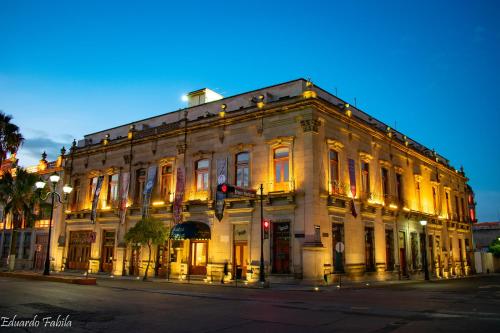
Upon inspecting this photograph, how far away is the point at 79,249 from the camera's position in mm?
40500

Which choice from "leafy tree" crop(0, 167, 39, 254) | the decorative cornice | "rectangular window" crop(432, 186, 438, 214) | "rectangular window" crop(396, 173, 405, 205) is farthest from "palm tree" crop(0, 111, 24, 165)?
"rectangular window" crop(432, 186, 438, 214)

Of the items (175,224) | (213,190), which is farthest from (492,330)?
(175,224)

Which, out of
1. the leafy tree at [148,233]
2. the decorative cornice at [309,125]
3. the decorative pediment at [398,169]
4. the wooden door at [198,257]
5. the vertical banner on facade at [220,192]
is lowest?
the wooden door at [198,257]

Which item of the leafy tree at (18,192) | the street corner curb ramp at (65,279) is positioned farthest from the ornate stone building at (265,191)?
the street corner curb ramp at (65,279)

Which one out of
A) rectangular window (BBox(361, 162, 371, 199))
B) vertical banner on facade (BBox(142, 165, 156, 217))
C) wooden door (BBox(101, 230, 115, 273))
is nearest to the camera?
rectangular window (BBox(361, 162, 371, 199))

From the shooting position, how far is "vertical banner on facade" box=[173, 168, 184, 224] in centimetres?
3231

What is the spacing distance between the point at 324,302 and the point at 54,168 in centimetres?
3866

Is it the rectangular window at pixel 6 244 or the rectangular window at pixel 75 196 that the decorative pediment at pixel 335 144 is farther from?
the rectangular window at pixel 6 244

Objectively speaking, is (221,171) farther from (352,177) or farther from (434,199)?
Answer: (434,199)

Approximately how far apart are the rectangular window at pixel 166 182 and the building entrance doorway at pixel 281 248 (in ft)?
36.4

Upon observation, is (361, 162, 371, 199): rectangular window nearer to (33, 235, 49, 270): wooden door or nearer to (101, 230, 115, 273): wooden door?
(101, 230, 115, 273): wooden door

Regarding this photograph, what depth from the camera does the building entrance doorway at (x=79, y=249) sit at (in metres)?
39.6

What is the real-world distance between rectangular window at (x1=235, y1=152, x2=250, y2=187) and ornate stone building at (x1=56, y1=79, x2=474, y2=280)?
13 cm

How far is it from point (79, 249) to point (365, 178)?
27.6 metres
